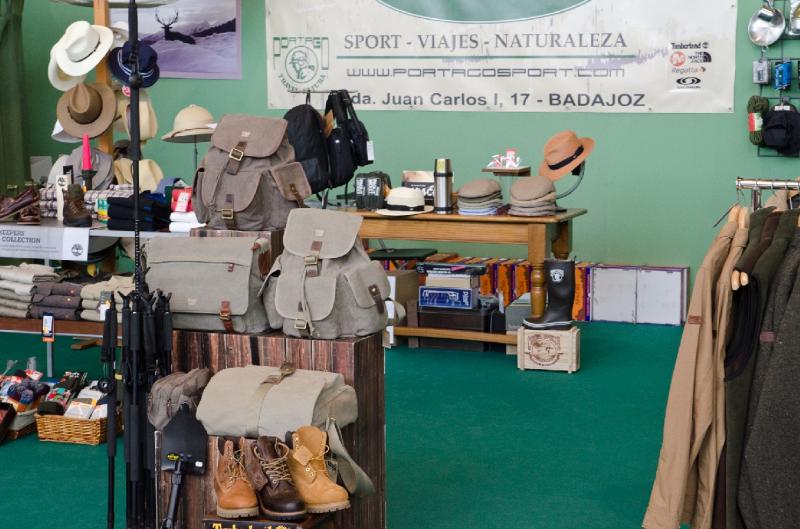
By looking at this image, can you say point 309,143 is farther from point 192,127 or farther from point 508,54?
point 508,54

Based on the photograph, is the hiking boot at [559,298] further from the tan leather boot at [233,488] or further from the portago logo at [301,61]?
the tan leather boot at [233,488]

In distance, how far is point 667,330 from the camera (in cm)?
747

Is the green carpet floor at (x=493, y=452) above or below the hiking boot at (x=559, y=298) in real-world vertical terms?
below

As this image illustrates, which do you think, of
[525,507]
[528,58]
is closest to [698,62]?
[528,58]

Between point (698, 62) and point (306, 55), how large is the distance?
2928 mm

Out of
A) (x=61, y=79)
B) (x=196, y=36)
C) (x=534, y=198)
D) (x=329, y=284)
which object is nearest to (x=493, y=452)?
(x=329, y=284)

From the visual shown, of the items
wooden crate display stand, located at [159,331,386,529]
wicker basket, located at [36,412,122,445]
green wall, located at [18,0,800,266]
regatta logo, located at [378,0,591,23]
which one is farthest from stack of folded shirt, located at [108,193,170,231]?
regatta logo, located at [378,0,591,23]

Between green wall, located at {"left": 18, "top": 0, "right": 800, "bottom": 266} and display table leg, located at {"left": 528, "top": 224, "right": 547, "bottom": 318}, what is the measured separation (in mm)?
1735

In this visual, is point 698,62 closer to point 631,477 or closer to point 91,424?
point 631,477

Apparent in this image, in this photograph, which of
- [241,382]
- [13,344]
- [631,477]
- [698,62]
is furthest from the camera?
[698,62]

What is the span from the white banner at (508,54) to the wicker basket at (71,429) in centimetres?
412

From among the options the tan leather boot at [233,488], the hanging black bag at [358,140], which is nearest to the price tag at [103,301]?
the hanging black bag at [358,140]

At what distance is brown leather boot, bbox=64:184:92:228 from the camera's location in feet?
18.0

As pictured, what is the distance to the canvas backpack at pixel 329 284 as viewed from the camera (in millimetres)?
3664
